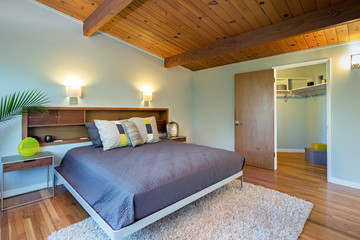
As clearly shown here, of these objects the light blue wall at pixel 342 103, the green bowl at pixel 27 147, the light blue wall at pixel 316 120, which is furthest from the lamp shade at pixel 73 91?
the light blue wall at pixel 316 120

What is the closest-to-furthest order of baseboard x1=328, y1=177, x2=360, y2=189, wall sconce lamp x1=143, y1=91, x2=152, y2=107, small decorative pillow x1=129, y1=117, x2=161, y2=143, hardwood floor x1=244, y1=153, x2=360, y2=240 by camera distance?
hardwood floor x1=244, y1=153, x2=360, y2=240 < baseboard x1=328, y1=177, x2=360, y2=189 < small decorative pillow x1=129, y1=117, x2=161, y2=143 < wall sconce lamp x1=143, y1=91, x2=152, y2=107

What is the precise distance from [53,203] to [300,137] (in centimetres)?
589

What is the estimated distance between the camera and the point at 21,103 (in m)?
2.52

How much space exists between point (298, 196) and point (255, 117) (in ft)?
5.86

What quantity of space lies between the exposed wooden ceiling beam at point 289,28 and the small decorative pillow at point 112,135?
2080 mm

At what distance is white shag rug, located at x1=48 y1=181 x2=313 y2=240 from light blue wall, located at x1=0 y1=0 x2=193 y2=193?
5.47 ft

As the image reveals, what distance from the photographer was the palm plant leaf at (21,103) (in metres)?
2.35

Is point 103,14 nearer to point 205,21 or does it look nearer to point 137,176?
point 205,21

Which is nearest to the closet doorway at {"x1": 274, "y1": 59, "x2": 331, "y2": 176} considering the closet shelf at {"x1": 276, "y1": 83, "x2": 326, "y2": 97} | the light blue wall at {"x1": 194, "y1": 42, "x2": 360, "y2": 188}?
the closet shelf at {"x1": 276, "y1": 83, "x2": 326, "y2": 97}

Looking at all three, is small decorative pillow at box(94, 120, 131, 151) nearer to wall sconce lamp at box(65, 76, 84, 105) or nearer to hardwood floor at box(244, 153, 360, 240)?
wall sconce lamp at box(65, 76, 84, 105)

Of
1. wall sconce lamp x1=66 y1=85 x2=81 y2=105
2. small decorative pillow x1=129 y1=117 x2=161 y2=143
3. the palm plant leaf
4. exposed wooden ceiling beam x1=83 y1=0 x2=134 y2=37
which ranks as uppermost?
exposed wooden ceiling beam x1=83 y1=0 x2=134 y2=37

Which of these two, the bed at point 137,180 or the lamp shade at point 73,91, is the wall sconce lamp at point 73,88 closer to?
the lamp shade at point 73,91

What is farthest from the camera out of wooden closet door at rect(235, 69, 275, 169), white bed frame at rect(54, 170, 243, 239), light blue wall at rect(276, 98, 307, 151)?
light blue wall at rect(276, 98, 307, 151)

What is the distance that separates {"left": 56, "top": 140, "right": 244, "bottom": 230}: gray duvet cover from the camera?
4.80 feet
